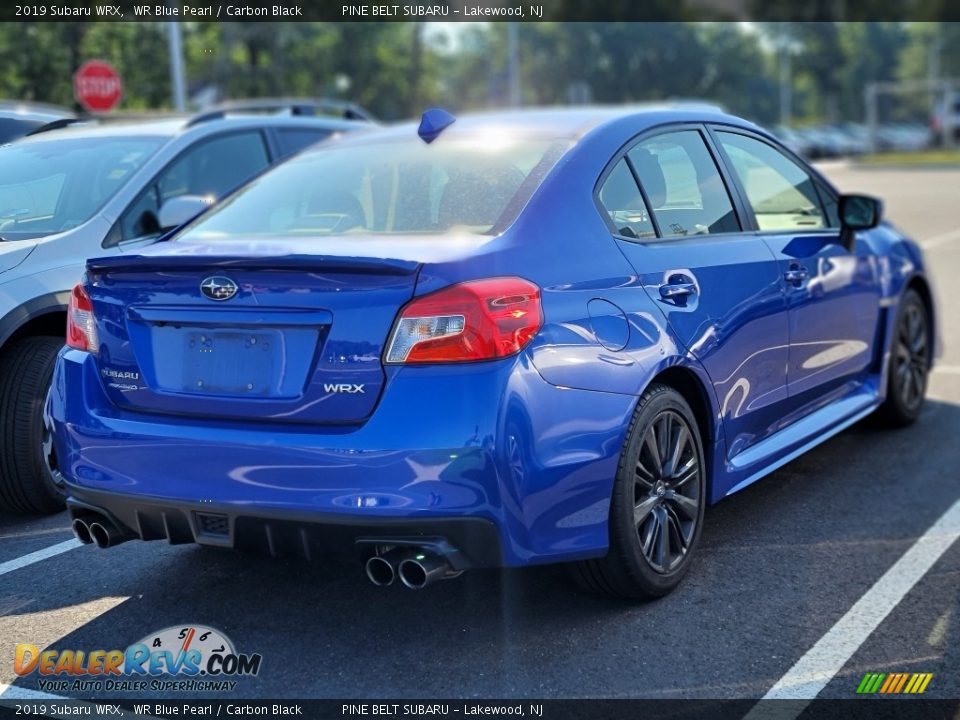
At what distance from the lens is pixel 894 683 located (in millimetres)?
3277

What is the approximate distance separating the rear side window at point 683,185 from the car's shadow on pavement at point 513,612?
119 centimetres

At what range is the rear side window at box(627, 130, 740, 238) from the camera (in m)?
4.16

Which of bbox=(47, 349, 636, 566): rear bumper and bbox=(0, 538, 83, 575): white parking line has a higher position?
bbox=(47, 349, 636, 566): rear bumper

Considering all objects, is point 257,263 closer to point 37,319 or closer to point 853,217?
point 37,319

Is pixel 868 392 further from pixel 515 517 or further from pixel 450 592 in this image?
pixel 515 517

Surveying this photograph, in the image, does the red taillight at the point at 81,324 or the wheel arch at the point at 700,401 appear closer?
the red taillight at the point at 81,324

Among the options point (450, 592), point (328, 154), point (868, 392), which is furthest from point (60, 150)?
point (868, 392)

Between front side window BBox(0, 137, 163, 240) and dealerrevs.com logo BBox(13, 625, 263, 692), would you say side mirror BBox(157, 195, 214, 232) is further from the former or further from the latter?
dealerrevs.com logo BBox(13, 625, 263, 692)

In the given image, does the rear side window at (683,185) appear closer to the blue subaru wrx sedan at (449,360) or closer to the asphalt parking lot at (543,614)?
the blue subaru wrx sedan at (449,360)

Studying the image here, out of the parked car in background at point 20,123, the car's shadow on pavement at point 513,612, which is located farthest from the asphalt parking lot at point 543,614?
the parked car in background at point 20,123

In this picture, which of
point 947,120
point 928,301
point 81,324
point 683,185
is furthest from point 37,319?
→ point 947,120

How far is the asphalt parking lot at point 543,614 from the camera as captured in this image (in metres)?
3.35

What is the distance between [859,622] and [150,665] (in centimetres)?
215

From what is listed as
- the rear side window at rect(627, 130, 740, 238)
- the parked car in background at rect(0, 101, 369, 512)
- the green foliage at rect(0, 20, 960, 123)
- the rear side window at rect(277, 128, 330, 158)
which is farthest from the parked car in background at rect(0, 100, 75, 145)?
the green foliage at rect(0, 20, 960, 123)
